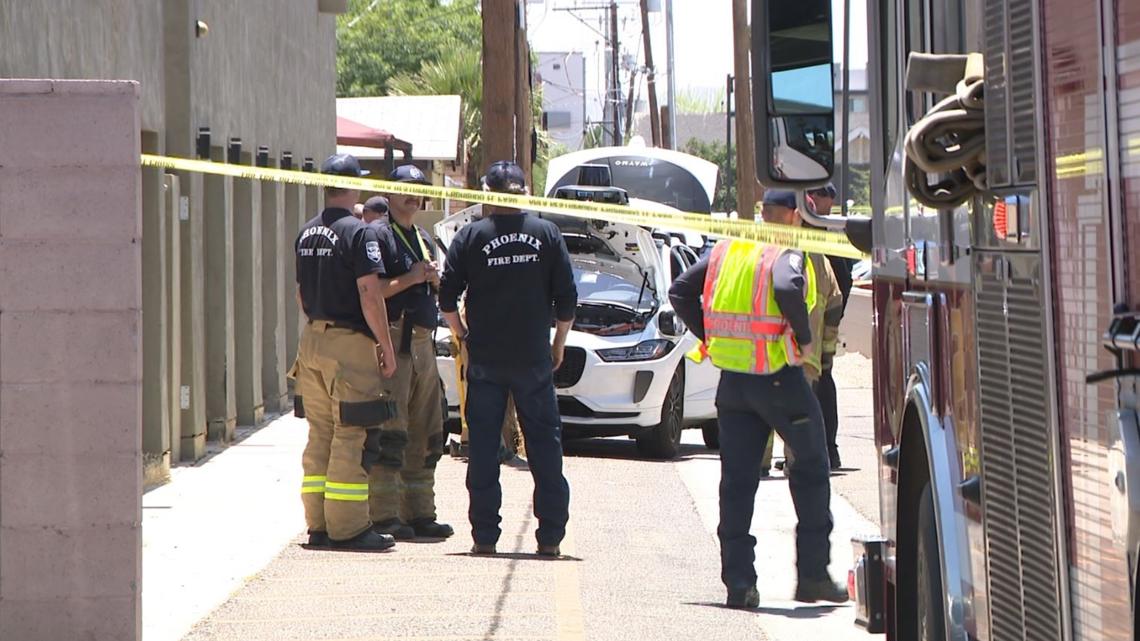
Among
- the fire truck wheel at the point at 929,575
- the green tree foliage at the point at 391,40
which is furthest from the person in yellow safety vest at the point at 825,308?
the green tree foliage at the point at 391,40

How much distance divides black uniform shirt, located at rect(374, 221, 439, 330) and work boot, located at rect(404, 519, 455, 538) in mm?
1046

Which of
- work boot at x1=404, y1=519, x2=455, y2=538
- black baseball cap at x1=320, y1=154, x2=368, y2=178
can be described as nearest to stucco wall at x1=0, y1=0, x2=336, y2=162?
black baseball cap at x1=320, y1=154, x2=368, y2=178

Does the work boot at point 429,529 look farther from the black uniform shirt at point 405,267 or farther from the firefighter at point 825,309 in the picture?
the firefighter at point 825,309

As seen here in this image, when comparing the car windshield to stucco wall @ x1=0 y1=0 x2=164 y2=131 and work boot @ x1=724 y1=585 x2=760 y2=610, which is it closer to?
stucco wall @ x1=0 y1=0 x2=164 y2=131

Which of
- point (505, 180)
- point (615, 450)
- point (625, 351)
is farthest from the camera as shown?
point (615, 450)

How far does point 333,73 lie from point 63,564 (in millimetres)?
16676

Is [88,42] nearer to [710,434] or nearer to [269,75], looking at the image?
[710,434]

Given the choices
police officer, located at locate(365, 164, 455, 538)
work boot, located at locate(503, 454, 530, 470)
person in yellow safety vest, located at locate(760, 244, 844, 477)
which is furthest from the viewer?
work boot, located at locate(503, 454, 530, 470)

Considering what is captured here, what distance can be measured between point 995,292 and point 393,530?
264 inches

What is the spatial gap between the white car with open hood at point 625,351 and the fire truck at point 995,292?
28.8ft

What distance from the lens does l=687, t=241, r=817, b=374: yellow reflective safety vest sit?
795 centimetres

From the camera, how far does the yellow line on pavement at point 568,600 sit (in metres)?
7.30

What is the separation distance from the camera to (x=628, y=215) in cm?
881

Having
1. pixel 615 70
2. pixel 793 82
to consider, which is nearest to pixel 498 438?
pixel 793 82
